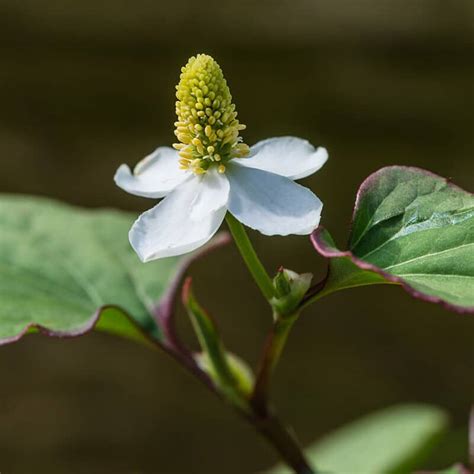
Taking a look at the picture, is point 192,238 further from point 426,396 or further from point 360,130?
point 426,396

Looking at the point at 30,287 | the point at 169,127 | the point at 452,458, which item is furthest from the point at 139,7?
the point at 30,287

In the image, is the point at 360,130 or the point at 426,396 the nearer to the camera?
the point at 360,130

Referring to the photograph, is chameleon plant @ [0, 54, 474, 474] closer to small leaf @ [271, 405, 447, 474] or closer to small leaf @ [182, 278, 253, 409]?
small leaf @ [182, 278, 253, 409]

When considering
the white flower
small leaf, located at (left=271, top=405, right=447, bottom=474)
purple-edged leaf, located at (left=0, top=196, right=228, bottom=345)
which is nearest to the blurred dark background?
small leaf, located at (left=271, top=405, right=447, bottom=474)

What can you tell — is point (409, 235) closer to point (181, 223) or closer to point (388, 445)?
point (181, 223)

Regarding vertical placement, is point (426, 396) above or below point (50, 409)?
above

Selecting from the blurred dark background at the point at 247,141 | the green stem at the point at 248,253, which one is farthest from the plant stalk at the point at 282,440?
the blurred dark background at the point at 247,141
